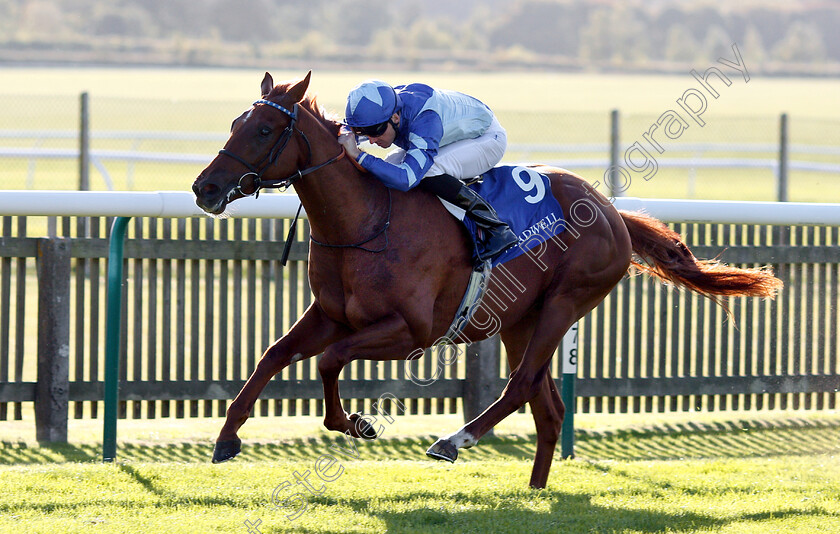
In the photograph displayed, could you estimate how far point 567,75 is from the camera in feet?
203

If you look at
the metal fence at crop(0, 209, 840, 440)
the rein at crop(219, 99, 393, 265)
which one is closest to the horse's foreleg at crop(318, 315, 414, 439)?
the rein at crop(219, 99, 393, 265)

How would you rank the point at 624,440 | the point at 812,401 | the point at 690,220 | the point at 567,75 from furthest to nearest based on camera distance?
the point at 567,75 < the point at 812,401 < the point at 624,440 < the point at 690,220

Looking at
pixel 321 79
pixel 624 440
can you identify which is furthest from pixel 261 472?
pixel 321 79

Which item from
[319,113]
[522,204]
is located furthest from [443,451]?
[319,113]

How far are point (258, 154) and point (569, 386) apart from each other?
7.74 feet

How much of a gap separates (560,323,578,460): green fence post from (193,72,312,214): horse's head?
6.58 ft

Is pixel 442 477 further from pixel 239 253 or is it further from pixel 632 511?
pixel 239 253

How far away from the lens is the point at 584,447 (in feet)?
19.9

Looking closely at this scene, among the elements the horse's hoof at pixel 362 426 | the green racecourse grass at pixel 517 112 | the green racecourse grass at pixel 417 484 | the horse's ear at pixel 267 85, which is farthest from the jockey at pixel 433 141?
the green racecourse grass at pixel 517 112

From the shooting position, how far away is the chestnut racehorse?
13.2 feet

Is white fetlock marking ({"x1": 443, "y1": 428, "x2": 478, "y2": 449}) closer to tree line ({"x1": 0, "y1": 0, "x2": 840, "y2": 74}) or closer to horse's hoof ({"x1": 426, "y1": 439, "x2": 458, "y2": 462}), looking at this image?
horse's hoof ({"x1": 426, "y1": 439, "x2": 458, "y2": 462})

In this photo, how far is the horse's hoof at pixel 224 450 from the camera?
13.2ft

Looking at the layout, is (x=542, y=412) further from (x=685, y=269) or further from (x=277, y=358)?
(x=277, y=358)

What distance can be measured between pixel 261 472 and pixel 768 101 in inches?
1728
